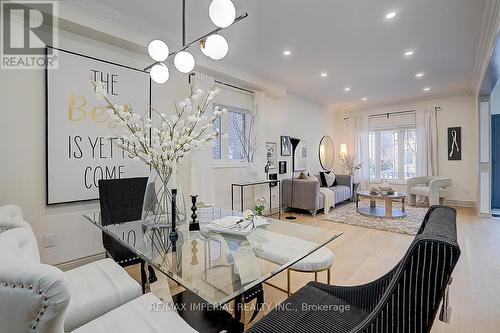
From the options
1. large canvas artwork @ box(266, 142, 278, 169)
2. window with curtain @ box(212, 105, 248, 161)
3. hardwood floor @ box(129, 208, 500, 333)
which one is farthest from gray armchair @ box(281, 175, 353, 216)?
window with curtain @ box(212, 105, 248, 161)

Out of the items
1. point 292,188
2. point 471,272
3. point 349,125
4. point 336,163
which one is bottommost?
point 471,272

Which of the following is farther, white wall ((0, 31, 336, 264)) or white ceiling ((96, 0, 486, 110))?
white ceiling ((96, 0, 486, 110))

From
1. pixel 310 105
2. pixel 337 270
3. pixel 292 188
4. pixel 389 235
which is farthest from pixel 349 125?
pixel 337 270

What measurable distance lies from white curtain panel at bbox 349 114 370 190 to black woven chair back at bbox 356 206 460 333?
6723mm

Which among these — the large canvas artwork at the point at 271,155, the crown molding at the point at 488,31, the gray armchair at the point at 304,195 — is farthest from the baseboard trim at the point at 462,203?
the large canvas artwork at the point at 271,155

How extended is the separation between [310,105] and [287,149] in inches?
64.7

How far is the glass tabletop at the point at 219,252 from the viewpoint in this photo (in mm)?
1084

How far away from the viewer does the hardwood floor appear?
71.6 inches

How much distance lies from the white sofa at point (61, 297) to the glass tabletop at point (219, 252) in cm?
18

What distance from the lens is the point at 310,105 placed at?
6340mm

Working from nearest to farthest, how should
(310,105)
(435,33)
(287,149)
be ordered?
(435,33), (287,149), (310,105)

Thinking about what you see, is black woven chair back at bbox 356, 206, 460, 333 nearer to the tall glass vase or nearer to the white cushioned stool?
the white cushioned stool

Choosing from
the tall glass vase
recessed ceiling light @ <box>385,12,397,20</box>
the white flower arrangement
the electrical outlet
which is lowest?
the electrical outlet

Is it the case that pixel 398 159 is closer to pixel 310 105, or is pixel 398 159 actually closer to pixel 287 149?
pixel 310 105
